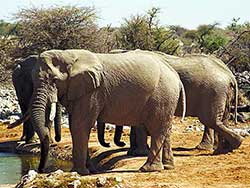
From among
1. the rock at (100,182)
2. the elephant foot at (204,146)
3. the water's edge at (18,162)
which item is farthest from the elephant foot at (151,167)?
the elephant foot at (204,146)

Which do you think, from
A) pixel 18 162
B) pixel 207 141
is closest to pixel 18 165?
pixel 18 162

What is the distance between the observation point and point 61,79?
1201 cm

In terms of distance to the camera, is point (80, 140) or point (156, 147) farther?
point (156, 147)

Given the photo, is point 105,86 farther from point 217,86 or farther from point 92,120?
point 217,86

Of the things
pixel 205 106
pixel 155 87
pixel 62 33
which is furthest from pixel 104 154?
pixel 62 33

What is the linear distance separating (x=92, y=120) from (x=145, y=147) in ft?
10.5

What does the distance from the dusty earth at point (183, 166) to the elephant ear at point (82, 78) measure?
1528 millimetres

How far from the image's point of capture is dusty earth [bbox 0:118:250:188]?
37.9 ft

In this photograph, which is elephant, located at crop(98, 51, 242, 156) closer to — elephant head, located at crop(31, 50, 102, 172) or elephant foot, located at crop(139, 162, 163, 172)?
elephant foot, located at crop(139, 162, 163, 172)

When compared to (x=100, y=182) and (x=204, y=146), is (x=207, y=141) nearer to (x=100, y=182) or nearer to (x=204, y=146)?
(x=204, y=146)

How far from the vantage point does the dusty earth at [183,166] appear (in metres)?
11.6

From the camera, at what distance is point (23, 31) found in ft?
92.5

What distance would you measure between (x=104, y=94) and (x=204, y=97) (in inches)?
147

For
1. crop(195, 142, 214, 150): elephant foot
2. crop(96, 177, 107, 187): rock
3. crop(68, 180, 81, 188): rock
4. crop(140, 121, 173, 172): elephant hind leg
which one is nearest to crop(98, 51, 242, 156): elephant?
crop(195, 142, 214, 150): elephant foot
